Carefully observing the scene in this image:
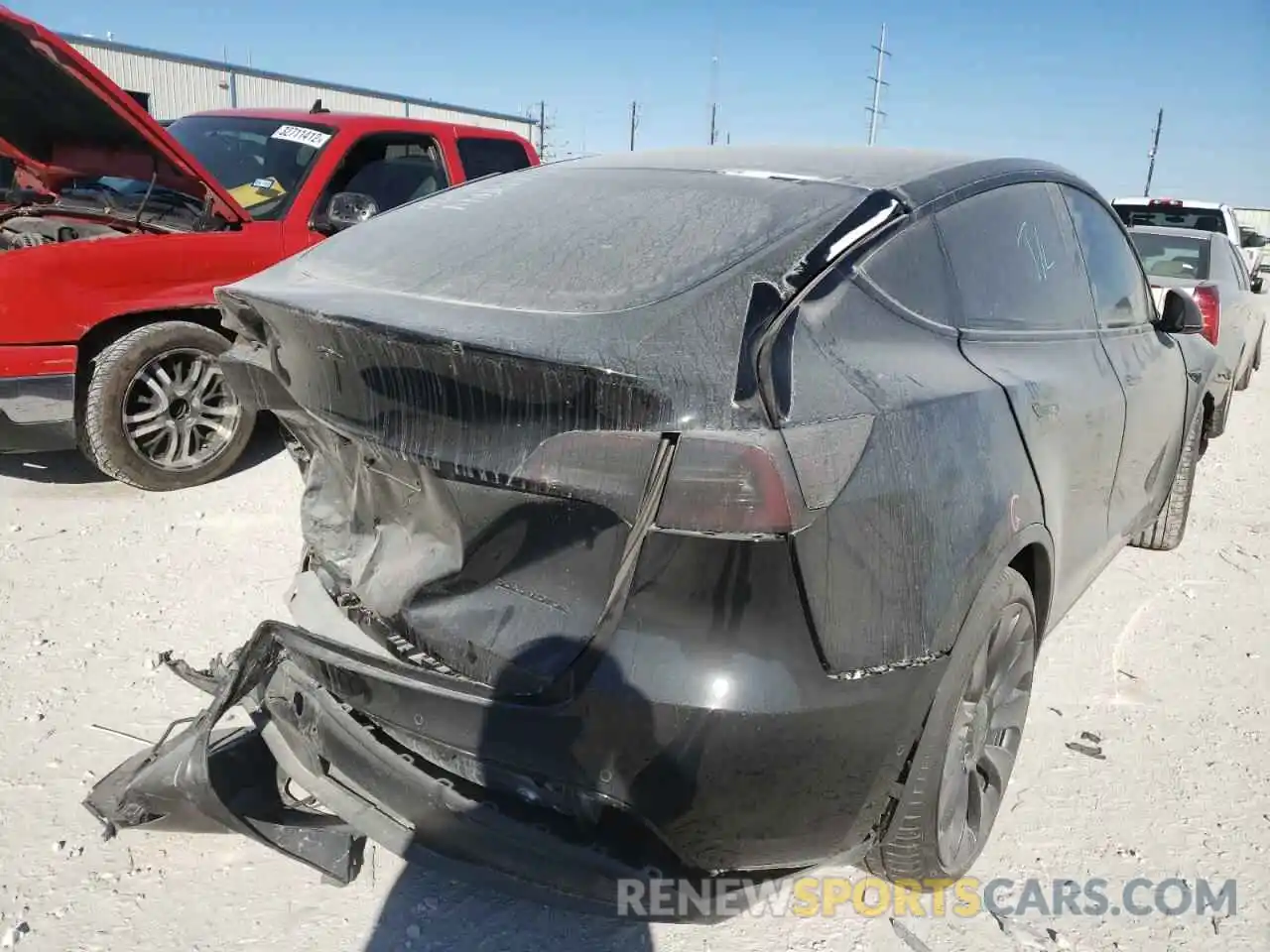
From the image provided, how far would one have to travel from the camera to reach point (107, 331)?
4.40 metres

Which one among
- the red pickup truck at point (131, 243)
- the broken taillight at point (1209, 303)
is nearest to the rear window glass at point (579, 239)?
the red pickup truck at point (131, 243)

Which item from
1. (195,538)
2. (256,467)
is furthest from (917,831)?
(256,467)

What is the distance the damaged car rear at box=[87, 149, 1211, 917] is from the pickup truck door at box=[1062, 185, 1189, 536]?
819mm

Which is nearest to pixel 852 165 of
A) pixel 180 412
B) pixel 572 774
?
pixel 572 774

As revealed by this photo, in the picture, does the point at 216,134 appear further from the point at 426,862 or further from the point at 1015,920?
the point at 1015,920

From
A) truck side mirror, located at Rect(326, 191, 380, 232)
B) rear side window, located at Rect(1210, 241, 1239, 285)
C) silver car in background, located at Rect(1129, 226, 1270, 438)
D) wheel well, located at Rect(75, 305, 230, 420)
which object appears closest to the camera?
wheel well, located at Rect(75, 305, 230, 420)

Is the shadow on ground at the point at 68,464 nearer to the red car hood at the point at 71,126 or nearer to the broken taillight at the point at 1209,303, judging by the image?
the red car hood at the point at 71,126

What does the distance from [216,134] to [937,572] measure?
5432 millimetres

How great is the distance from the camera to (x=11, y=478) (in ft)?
15.6

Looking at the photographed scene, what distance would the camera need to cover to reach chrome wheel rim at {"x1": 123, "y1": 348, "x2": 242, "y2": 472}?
14.8 feet

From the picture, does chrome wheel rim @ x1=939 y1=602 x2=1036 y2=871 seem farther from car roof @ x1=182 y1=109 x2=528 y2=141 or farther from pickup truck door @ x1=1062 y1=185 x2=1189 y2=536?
car roof @ x1=182 y1=109 x2=528 y2=141

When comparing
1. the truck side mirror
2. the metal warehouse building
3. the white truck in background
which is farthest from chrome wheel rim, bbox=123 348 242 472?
the metal warehouse building

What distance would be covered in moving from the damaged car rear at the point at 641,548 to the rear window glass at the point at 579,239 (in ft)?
0.04

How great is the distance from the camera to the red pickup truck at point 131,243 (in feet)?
13.3
